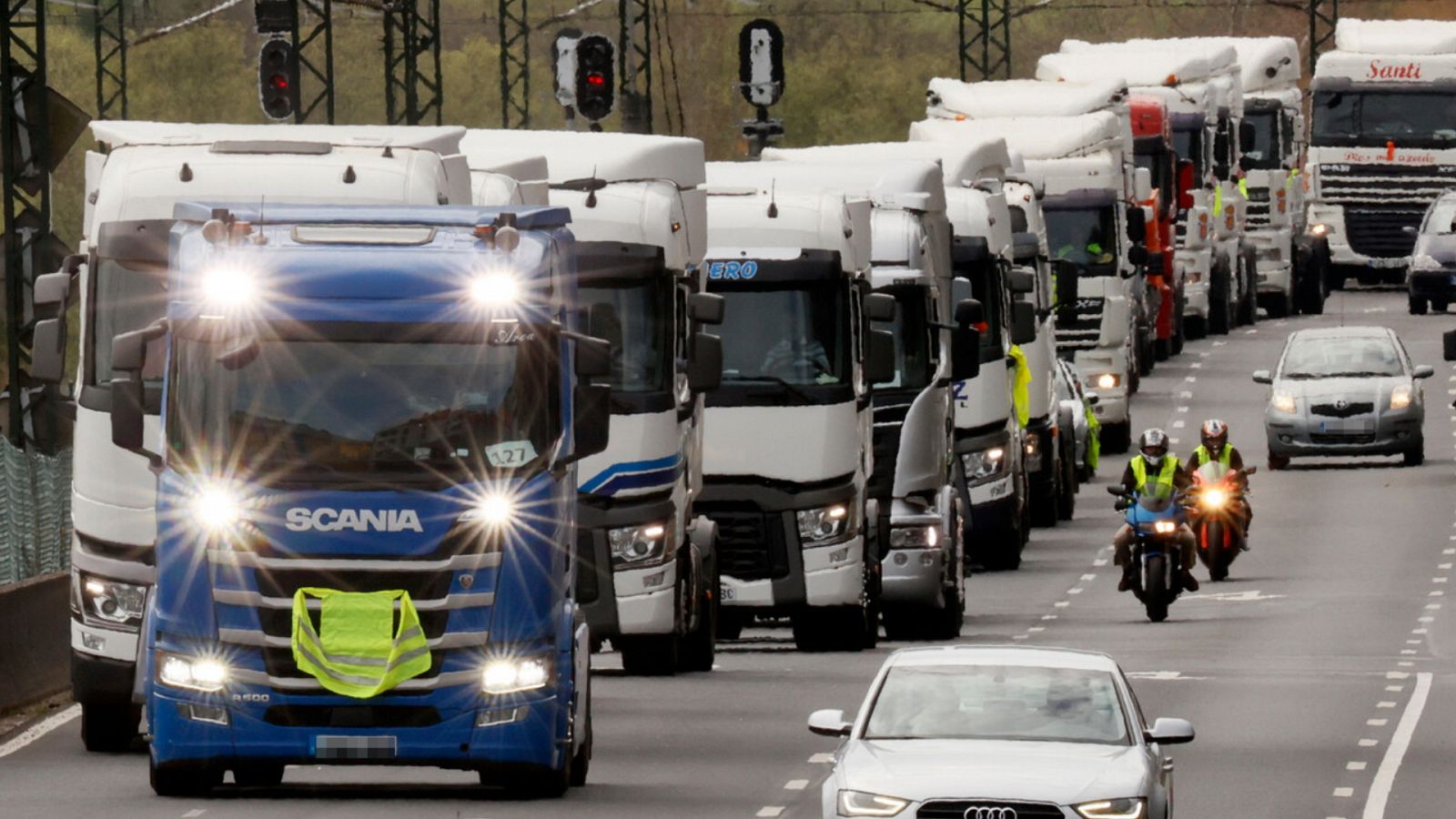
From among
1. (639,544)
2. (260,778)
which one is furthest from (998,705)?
(639,544)

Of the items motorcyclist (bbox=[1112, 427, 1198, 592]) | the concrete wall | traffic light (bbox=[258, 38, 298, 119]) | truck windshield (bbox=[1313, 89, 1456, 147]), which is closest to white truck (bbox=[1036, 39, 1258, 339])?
truck windshield (bbox=[1313, 89, 1456, 147])

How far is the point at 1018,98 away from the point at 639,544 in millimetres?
28142

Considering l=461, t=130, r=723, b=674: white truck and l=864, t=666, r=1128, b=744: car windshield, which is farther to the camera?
l=461, t=130, r=723, b=674: white truck

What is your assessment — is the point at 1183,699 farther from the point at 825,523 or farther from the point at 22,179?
the point at 22,179

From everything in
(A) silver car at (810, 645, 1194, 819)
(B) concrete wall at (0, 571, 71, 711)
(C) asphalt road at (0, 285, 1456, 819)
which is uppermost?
(A) silver car at (810, 645, 1194, 819)

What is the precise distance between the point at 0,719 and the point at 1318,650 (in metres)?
10.8

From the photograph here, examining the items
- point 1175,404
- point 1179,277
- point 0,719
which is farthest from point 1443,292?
point 0,719

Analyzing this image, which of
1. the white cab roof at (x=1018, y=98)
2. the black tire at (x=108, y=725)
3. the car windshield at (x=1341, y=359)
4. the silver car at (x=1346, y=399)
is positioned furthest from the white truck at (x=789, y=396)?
the white cab roof at (x=1018, y=98)

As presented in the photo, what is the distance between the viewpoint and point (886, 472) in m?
29.6

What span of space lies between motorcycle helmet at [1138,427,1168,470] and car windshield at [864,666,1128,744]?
1747 centimetres

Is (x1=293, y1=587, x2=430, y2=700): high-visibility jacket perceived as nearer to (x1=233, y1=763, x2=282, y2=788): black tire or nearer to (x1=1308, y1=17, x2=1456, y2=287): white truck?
(x1=233, y1=763, x2=282, y2=788): black tire

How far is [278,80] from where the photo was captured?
4938 cm

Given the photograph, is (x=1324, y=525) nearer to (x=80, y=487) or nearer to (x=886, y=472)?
(x=886, y=472)

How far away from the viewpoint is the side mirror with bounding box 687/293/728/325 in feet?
80.5
